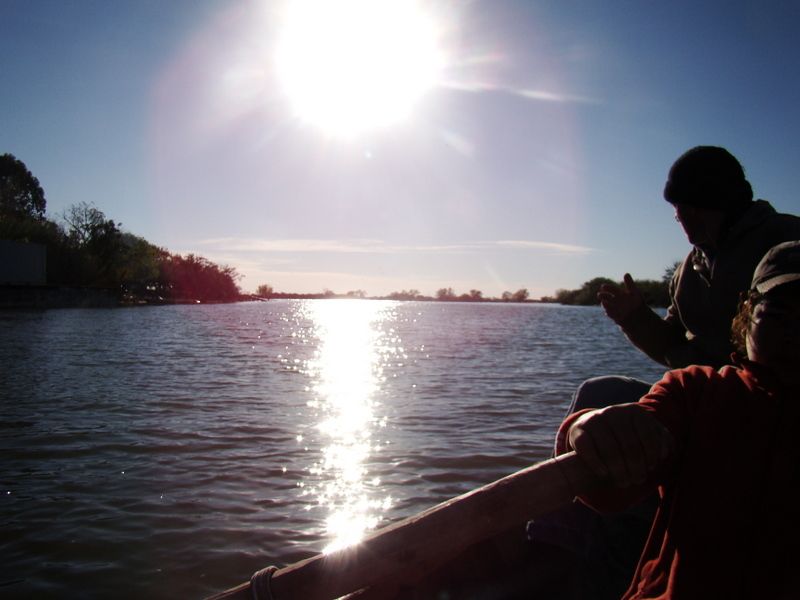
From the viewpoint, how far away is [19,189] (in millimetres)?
86688

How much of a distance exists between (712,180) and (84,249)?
79381 mm

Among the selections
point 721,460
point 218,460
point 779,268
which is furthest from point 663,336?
point 218,460

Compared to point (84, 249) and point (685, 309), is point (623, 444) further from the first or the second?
point (84, 249)

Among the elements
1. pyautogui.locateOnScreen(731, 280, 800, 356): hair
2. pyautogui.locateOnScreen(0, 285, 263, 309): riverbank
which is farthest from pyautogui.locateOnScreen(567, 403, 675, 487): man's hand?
pyautogui.locateOnScreen(0, 285, 263, 309): riverbank

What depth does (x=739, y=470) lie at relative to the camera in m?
1.77

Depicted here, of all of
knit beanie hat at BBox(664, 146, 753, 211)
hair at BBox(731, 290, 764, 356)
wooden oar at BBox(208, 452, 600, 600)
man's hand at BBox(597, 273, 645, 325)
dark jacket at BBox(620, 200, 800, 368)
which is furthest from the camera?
man's hand at BBox(597, 273, 645, 325)

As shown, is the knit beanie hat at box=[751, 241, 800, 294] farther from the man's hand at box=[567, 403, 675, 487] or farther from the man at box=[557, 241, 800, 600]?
the man's hand at box=[567, 403, 675, 487]

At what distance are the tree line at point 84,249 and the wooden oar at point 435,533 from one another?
67085 mm

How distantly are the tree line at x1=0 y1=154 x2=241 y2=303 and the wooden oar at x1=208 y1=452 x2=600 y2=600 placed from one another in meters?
67.1

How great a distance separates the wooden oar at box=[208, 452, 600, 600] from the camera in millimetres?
1579

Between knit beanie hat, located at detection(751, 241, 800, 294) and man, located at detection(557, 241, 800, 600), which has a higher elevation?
knit beanie hat, located at detection(751, 241, 800, 294)

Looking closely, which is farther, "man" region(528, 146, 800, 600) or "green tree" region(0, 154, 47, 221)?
"green tree" region(0, 154, 47, 221)

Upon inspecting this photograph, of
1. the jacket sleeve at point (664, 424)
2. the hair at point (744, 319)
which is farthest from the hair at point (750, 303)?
the jacket sleeve at point (664, 424)

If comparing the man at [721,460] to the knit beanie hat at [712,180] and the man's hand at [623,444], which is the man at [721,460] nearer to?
the man's hand at [623,444]
